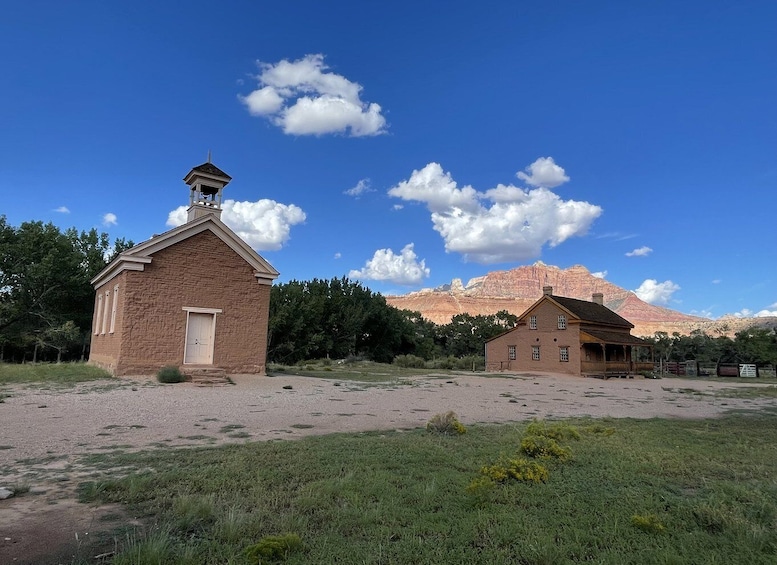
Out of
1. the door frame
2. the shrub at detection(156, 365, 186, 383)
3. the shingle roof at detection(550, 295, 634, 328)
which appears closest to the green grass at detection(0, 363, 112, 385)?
the shrub at detection(156, 365, 186, 383)

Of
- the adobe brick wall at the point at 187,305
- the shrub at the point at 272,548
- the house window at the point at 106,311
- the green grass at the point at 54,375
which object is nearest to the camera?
the shrub at the point at 272,548

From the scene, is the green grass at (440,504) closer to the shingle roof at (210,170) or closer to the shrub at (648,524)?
the shrub at (648,524)

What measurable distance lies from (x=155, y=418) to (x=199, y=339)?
9763 mm

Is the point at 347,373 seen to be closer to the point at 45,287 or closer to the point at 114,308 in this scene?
the point at 114,308

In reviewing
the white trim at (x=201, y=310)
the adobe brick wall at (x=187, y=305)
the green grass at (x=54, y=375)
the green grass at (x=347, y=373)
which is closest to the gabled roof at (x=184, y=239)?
the adobe brick wall at (x=187, y=305)

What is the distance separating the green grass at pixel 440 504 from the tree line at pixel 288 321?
32372 mm

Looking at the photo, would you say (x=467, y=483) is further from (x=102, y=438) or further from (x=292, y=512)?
(x=102, y=438)

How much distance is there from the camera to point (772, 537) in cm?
402

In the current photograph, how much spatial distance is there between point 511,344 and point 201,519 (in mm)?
42858

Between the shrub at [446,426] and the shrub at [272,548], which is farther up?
the shrub at [446,426]

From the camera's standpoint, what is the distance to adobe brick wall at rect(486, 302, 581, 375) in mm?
38844

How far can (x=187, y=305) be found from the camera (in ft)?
62.6

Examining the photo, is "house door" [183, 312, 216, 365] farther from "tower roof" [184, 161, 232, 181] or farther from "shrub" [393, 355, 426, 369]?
"shrub" [393, 355, 426, 369]

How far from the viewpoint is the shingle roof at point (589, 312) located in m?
40.4
